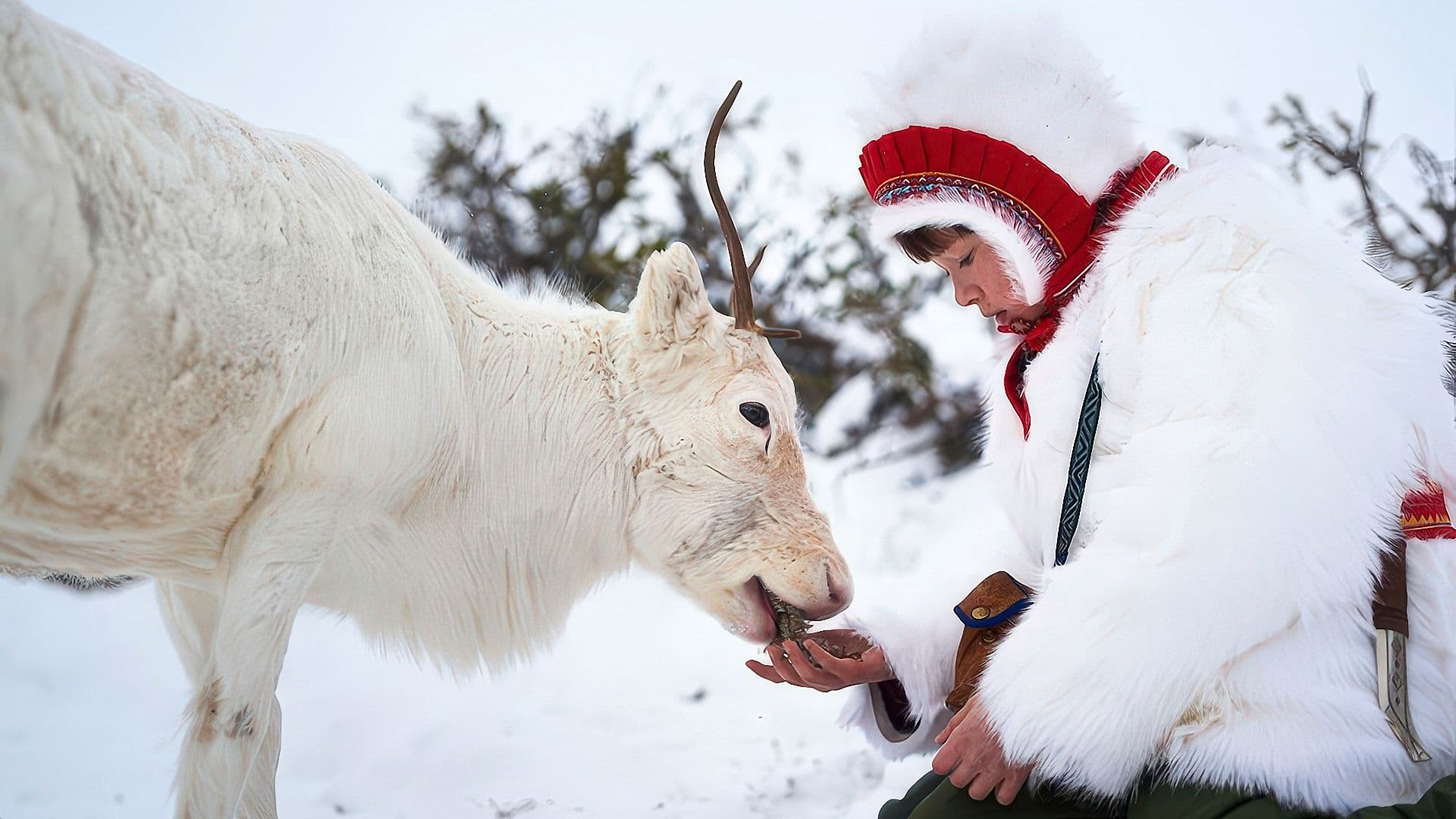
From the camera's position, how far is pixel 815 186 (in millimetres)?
6004

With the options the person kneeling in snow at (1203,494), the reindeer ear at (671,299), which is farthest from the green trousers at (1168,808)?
the reindeer ear at (671,299)

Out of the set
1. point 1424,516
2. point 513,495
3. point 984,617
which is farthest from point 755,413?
point 1424,516

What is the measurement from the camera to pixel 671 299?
2564mm

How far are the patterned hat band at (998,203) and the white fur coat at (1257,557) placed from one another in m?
0.27

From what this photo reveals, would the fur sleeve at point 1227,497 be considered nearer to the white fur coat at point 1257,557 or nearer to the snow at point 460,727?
the white fur coat at point 1257,557

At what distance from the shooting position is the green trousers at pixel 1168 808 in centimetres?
150

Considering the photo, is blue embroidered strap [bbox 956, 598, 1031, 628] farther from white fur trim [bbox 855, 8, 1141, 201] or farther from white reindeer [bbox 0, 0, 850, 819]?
white fur trim [bbox 855, 8, 1141, 201]

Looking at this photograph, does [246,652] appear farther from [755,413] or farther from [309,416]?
[755,413]

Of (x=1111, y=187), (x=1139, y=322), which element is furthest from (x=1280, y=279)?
(x=1111, y=187)

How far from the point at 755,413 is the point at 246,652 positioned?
1.31m

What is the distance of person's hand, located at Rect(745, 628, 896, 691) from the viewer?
2285 millimetres

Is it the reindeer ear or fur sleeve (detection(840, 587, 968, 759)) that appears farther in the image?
the reindeer ear

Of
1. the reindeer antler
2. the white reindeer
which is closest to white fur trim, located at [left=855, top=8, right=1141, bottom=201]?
the reindeer antler

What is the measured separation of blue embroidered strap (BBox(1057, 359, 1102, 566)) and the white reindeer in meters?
0.74
